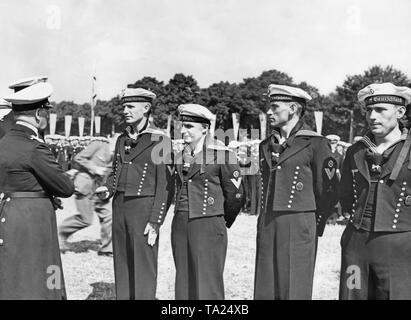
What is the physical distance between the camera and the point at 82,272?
8664 mm

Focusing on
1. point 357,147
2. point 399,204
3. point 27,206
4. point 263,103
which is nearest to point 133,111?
point 27,206

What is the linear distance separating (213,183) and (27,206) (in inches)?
78.7

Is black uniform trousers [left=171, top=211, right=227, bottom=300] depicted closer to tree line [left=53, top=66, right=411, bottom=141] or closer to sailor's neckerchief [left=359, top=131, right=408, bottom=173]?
sailor's neckerchief [left=359, top=131, right=408, bottom=173]

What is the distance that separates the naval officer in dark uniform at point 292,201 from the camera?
16.2ft

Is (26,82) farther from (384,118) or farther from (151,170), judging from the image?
(384,118)

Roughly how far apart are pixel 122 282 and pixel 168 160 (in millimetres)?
1560

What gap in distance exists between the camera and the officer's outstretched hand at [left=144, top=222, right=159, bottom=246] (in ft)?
18.4

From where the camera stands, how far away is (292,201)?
16.3ft

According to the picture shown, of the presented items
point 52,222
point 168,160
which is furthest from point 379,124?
point 52,222

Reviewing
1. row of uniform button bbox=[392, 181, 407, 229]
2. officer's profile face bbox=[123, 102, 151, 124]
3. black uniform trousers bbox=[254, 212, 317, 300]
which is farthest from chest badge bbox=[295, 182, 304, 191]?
officer's profile face bbox=[123, 102, 151, 124]

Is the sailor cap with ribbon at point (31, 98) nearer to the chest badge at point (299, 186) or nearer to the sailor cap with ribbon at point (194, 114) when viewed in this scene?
the sailor cap with ribbon at point (194, 114)

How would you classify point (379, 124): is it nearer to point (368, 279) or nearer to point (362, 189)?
point (362, 189)

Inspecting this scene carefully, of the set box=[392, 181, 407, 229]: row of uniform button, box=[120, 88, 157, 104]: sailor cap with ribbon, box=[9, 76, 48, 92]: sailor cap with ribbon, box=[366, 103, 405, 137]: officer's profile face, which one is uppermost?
box=[9, 76, 48, 92]: sailor cap with ribbon

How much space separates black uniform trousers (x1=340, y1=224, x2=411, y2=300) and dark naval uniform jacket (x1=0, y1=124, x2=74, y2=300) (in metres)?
2.81
